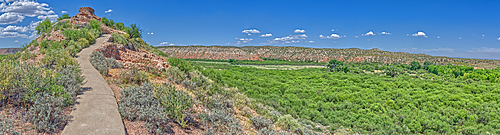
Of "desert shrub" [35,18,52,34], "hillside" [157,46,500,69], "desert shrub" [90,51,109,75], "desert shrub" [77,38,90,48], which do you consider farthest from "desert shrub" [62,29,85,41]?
"hillside" [157,46,500,69]

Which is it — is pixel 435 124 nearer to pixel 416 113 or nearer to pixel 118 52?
pixel 416 113

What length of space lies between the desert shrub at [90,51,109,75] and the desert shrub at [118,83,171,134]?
299 cm

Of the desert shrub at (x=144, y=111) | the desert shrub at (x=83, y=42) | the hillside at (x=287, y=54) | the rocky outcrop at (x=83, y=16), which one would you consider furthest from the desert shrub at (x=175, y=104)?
the hillside at (x=287, y=54)

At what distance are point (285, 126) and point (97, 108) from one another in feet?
20.3

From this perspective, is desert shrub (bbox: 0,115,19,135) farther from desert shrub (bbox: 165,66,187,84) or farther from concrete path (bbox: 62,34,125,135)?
desert shrub (bbox: 165,66,187,84)

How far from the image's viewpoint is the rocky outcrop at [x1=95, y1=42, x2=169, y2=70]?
1090cm

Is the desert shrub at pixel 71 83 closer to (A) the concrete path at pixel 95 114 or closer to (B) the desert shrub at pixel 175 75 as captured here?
(A) the concrete path at pixel 95 114

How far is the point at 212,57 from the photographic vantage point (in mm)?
108125

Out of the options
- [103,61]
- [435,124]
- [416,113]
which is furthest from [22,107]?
[416,113]

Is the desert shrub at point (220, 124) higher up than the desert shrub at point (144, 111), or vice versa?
the desert shrub at point (144, 111)

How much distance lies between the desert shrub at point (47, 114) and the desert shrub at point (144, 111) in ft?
3.69

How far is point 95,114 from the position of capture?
4957 millimetres

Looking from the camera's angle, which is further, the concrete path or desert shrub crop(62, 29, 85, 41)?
desert shrub crop(62, 29, 85, 41)

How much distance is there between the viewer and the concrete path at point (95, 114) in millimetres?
4363
